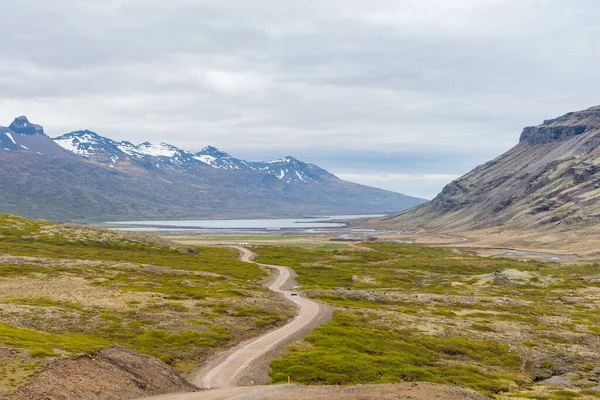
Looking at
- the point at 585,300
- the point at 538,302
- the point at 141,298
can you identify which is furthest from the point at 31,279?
the point at 585,300

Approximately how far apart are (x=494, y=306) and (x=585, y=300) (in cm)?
3132

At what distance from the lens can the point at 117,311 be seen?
8325 cm

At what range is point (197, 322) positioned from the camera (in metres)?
79.8

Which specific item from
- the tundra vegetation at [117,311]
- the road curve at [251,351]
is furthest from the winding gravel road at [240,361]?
the tundra vegetation at [117,311]

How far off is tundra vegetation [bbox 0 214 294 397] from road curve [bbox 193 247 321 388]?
297 centimetres

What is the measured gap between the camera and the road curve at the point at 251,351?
54.8 metres

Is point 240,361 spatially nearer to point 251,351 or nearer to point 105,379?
point 251,351

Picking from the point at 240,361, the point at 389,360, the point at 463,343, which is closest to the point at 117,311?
the point at 240,361

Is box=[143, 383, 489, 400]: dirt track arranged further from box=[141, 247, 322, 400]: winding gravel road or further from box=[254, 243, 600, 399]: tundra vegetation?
box=[254, 243, 600, 399]: tundra vegetation

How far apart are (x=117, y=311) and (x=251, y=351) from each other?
28300 millimetres

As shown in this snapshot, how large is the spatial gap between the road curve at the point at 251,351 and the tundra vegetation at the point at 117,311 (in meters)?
2.97

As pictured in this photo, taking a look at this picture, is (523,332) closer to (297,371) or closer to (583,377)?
(583,377)

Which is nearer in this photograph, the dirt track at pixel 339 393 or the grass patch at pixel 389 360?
the dirt track at pixel 339 393

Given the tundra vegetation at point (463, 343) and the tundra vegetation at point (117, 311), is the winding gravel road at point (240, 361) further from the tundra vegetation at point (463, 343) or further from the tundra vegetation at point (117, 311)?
the tundra vegetation at point (463, 343)
